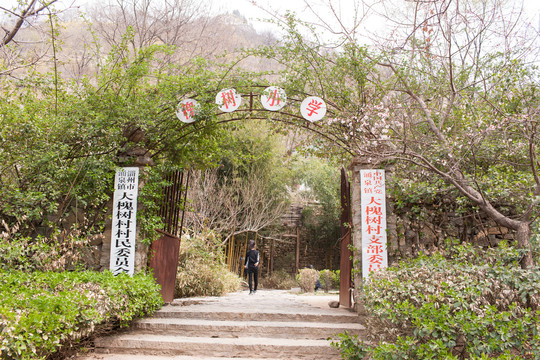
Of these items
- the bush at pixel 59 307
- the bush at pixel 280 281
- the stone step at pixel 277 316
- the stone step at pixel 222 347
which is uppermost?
the bush at pixel 59 307

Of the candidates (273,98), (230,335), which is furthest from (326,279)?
(230,335)

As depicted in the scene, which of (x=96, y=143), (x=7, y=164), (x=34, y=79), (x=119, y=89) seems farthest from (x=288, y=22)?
(x=7, y=164)

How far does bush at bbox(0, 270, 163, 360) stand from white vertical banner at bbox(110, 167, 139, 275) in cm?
51

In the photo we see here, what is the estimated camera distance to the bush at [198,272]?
311 inches

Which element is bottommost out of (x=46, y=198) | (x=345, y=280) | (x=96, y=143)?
(x=345, y=280)

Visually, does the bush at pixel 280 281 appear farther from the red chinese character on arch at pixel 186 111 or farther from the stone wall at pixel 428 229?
the red chinese character on arch at pixel 186 111

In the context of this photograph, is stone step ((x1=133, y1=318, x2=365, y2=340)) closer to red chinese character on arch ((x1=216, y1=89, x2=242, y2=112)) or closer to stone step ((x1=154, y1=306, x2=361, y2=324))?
stone step ((x1=154, y1=306, x2=361, y2=324))

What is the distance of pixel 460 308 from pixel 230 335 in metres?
2.61

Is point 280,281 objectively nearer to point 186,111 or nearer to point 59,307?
point 186,111

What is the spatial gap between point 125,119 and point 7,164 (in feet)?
5.49

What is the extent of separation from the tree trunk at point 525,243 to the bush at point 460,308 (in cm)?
9

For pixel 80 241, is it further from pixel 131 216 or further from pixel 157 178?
pixel 157 178

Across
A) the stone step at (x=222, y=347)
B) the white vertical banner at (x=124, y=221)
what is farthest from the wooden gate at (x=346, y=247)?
the white vertical banner at (x=124, y=221)

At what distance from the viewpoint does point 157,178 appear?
19.9 feet
